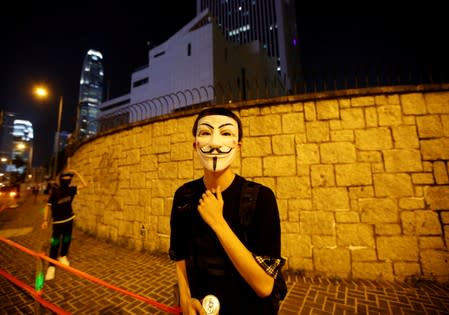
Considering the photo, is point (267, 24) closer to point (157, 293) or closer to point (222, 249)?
point (157, 293)

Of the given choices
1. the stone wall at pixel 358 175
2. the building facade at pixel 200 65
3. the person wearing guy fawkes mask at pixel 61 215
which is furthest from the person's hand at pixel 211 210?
the building facade at pixel 200 65

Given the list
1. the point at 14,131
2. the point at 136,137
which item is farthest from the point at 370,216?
the point at 14,131

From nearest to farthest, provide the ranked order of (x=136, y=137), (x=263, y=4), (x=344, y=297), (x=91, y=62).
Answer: (x=344, y=297) < (x=136, y=137) < (x=263, y=4) < (x=91, y=62)

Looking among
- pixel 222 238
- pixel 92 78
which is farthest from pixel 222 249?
pixel 92 78

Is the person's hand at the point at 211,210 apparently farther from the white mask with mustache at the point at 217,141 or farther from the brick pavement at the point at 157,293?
the brick pavement at the point at 157,293

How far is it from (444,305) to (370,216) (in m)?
1.44

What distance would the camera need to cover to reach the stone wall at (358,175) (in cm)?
367

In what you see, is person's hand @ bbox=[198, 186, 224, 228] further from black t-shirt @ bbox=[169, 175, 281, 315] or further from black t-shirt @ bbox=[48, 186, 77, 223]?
black t-shirt @ bbox=[48, 186, 77, 223]

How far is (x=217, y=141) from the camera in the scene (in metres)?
1.41

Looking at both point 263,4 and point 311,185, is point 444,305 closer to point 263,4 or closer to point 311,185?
point 311,185

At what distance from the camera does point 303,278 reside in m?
3.88

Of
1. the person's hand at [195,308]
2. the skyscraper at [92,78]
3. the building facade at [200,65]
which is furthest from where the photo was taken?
the skyscraper at [92,78]

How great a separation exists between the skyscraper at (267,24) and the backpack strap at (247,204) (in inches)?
2127

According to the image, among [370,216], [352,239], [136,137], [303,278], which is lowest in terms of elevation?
[303,278]
